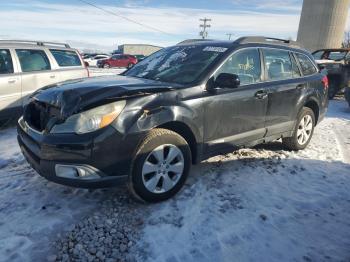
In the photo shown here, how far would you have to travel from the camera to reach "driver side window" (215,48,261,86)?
4324 mm

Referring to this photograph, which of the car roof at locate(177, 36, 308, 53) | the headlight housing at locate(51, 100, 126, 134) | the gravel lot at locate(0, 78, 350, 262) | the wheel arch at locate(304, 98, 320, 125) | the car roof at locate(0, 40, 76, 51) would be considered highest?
the car roof at locate(177, 36, 308, 53)

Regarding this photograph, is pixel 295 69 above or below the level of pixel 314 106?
above

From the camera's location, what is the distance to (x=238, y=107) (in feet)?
14.3

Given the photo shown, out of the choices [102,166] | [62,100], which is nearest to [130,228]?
[102,166]

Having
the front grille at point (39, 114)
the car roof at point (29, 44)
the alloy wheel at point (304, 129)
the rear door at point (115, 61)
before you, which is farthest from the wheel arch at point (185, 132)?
the rear door at point (115, 61)

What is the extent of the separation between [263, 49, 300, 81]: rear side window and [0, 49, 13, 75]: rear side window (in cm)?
490

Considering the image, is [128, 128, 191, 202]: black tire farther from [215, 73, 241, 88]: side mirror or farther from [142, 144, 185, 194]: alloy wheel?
[215, 73, 241, 88]: side mirror

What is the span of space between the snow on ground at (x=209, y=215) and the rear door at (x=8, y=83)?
1.92 m

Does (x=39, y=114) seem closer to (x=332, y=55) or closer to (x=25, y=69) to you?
(x=25, y=69)

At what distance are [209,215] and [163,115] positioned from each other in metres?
1.14

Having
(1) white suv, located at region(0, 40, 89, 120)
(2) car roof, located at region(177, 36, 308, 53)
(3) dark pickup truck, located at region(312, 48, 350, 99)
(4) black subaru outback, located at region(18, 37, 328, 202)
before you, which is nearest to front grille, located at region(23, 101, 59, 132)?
(4) black subaru outback, located at region(18, 37, 328, 202)

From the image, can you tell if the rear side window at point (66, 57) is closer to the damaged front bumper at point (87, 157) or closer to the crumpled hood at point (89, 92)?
the crumpled hood at point (89, 92)

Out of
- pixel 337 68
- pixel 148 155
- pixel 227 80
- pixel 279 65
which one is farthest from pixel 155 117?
pixel 337 68

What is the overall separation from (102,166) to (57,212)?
77 centimetres
